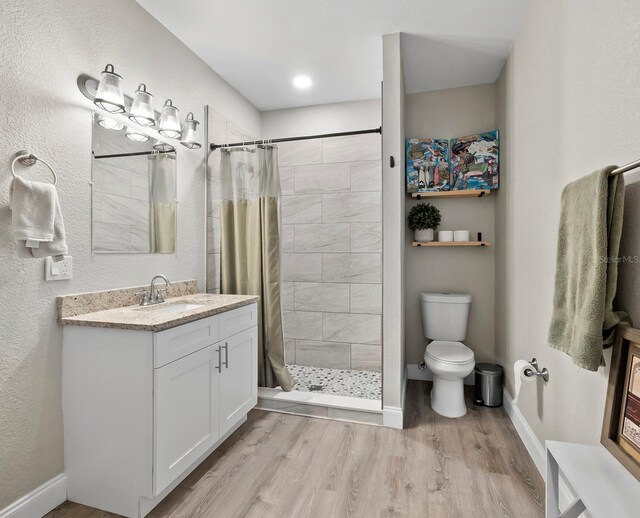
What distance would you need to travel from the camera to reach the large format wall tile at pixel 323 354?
3.36m

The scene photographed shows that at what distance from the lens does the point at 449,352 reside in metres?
2.55

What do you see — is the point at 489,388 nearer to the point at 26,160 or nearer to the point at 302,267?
the point at 302,267

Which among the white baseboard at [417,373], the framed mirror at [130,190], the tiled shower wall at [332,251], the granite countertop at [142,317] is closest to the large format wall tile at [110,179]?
the framed mirror at [130,190]

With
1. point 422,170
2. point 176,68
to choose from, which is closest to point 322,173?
point 422,170

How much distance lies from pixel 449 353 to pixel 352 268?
1.18 metres

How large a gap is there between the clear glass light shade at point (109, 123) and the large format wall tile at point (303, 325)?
2180 mm

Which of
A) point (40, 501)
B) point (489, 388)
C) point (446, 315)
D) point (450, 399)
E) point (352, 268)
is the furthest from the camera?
point (352, 268)

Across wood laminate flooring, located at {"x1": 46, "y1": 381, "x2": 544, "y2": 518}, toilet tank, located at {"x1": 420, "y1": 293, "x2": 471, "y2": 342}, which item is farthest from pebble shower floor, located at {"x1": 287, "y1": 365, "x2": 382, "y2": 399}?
toilet tank, located at {"x1": 420, "y1": 293, "x2": 471, "y2": 342}

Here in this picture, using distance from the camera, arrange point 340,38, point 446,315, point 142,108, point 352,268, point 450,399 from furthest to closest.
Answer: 1. point 352,268
2. point 446,315
3. point 450,399
4. point 340,38
5. point 142,108

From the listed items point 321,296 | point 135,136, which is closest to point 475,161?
point 321,296

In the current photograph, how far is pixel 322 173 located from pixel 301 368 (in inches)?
75.8

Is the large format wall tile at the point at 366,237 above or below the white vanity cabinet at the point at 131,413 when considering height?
above

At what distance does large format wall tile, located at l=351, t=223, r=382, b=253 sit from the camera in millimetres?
3264

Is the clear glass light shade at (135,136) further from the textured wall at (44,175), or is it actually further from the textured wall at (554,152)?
the textured wall at (554,152)
